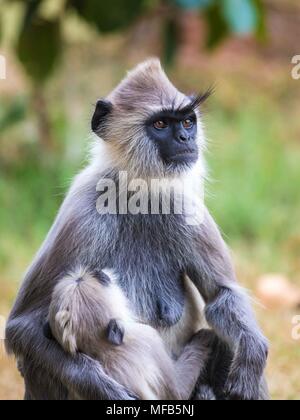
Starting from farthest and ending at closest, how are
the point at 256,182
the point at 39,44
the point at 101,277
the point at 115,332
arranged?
the point at 256,182
the point at 39,44
the point at 101,277
the point at 115,332

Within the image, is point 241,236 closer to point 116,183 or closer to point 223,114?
point 223,114

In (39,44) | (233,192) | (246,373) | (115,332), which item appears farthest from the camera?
(233,192)

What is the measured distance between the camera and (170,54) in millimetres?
8172

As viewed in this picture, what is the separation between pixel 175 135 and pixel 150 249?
473mm

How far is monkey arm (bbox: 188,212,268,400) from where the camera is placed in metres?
4.00

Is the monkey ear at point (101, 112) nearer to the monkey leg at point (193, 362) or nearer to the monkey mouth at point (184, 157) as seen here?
the monkey mouth at point (184, 157)

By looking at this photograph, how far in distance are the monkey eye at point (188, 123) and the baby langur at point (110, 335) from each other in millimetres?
713

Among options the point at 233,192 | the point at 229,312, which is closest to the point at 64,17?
the point at 233,192

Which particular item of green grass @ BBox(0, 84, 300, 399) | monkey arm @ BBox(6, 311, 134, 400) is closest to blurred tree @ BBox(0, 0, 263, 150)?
green grass @ BBox(0, 84, 300, 399)

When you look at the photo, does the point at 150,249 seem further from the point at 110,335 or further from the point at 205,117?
the point at 205,117

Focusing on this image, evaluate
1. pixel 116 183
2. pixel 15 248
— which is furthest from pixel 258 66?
pixel 116 183

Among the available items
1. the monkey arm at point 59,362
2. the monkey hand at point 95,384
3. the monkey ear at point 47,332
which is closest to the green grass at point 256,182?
the monkey arm at point 59,362

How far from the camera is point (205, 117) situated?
490 centimetres

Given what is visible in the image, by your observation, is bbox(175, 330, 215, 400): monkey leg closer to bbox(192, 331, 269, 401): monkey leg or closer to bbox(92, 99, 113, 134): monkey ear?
bbox(192, 331, 269, 401): monkey leg
